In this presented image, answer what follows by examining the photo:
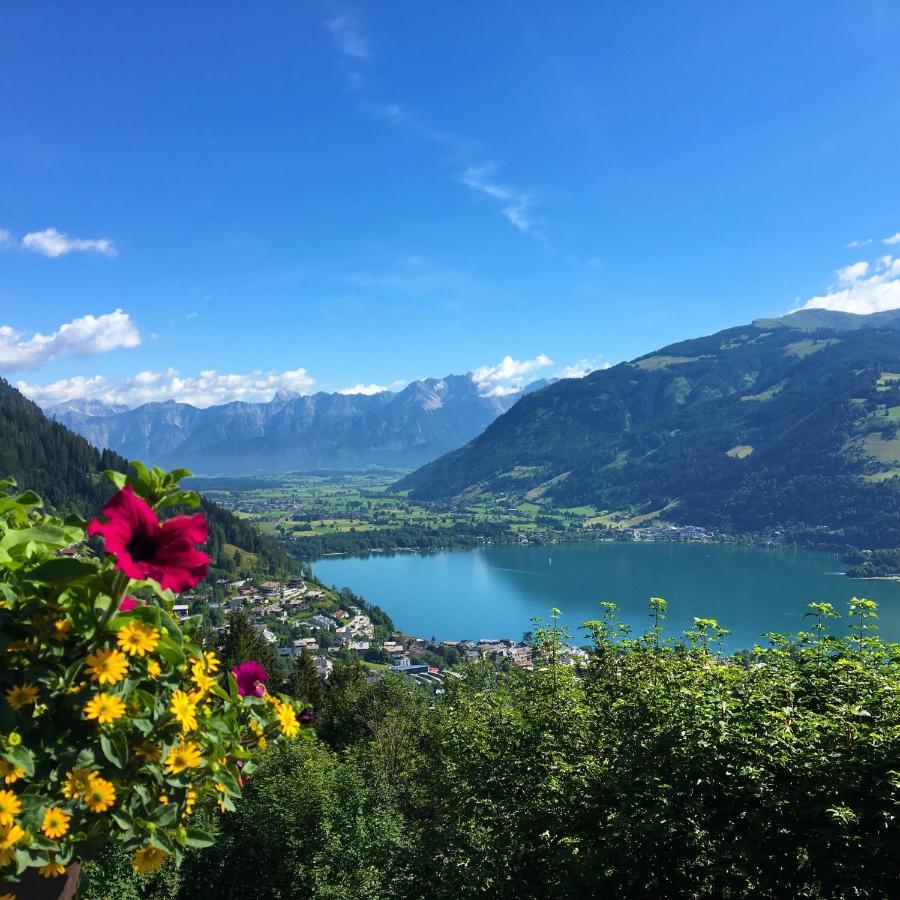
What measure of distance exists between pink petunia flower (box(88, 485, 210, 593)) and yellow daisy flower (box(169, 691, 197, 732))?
0.28 m

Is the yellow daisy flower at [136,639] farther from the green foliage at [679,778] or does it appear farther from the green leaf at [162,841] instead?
the green foliage at [679,778]

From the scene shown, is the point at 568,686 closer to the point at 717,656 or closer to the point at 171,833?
the point at 717,656

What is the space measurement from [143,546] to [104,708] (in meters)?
0.35

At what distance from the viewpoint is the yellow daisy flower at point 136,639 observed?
4.26ft

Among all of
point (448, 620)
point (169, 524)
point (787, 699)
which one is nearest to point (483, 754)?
point (787, 699)

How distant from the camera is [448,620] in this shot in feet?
263

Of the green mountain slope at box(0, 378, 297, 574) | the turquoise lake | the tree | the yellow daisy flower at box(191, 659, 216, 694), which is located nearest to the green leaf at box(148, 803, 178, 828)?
the yellow daisy flower at box(191, 659, 216, 694)

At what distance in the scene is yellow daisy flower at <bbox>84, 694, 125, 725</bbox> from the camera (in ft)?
4.25

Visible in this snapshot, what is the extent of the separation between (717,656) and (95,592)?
273 inches

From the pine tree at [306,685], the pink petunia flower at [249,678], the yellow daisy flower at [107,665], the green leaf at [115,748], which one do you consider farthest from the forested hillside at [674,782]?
the pine tree at [306,685]

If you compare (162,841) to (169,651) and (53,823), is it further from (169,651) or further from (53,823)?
(169,651)

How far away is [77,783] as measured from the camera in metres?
1.30

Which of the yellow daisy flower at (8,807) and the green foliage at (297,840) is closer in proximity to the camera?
the yellow daisy flower at (8,807)

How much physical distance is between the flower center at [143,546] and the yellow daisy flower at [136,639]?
0.50 feet
